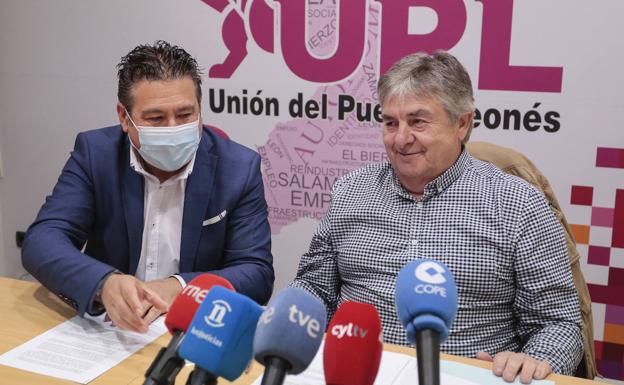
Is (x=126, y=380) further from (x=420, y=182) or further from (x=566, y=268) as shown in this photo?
(x=566, y=268)

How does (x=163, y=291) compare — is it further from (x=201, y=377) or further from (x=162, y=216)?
(x=201, y=377)

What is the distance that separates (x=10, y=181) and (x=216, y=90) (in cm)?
153

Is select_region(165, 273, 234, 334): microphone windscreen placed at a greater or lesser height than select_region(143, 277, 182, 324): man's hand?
greater

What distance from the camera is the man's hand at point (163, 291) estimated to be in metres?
1.58

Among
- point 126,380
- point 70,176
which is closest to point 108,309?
point 126,380

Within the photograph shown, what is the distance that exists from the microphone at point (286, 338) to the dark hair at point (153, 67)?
1248 millimetres

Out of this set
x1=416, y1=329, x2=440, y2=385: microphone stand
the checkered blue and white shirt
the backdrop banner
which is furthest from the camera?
the backdrop banner

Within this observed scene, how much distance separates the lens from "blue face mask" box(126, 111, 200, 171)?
193 centimetres

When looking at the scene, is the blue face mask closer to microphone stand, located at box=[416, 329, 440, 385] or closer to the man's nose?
the man's nose

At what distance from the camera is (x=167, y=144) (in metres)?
1.93

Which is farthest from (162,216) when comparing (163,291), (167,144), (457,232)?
(457,232)

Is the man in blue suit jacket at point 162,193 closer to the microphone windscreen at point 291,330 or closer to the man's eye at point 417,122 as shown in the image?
the man's eye at point 417,122

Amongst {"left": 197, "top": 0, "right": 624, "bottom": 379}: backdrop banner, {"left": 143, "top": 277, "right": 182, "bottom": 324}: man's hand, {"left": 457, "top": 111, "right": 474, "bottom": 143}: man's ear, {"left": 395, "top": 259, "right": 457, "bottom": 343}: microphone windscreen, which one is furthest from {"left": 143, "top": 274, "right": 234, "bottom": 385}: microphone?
{"left": 197, "top": 0, "right": 624, "bottom": 379}: backdrop banner

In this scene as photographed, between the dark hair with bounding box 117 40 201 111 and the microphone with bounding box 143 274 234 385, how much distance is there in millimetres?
1000
